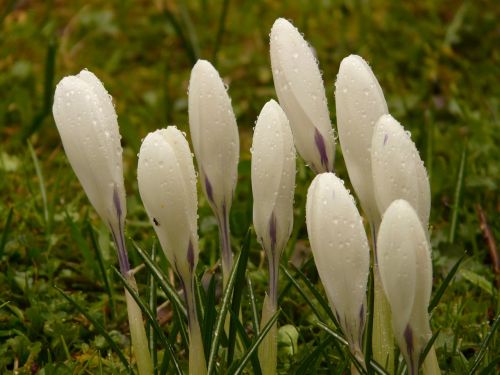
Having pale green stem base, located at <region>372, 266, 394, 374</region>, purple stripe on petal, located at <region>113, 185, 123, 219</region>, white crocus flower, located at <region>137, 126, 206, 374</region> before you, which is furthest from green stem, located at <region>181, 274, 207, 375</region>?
pale green stem base, located at <region>372, 266, 394, 374</region>

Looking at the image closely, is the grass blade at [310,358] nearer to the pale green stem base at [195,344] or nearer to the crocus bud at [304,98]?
the pale green stem base at [195,344]

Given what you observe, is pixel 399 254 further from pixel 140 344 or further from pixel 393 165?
pixel 140 344

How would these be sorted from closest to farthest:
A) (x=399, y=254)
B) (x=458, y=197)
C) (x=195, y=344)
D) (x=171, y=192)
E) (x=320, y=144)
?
(x=399, y=254) < (x=171, y=192) < (x=195, y=344) < (x=320, y=144) < (x=458, y=197)

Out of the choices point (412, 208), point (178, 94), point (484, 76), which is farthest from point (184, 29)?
point (412, 208)

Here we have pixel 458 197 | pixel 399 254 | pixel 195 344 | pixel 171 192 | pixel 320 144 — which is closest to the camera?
pixel 399 254

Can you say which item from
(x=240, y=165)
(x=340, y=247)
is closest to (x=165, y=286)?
(x=340, y=247)

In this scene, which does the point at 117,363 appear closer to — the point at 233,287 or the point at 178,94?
the point at 233,287

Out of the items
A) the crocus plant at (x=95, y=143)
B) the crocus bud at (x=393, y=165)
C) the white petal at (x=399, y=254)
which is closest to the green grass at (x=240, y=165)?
the crocus plant at (x=95, y=143)

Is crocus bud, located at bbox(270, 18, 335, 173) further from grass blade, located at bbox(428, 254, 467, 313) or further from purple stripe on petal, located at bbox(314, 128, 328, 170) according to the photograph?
grass blade, located at bbox(428, 254, 467, 313)
